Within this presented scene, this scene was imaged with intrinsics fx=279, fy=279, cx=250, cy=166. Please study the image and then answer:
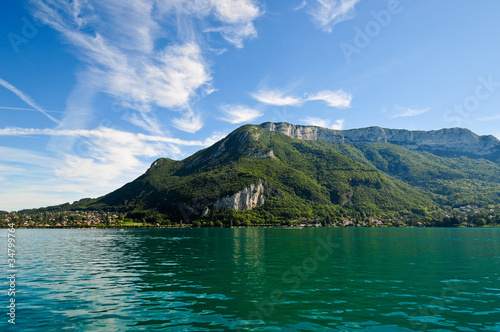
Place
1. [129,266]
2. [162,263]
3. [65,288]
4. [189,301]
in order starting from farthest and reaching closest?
[162,263] < [129,266] < [65,288] < [189,301]

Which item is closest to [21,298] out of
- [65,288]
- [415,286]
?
[65,288]

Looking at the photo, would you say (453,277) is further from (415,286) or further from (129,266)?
(129,266)

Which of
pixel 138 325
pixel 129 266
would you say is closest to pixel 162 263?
pixel 129 266

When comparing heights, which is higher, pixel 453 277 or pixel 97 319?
pixel 97 319

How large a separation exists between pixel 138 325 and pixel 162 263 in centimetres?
2438

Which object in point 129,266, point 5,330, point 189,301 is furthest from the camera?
point 129,266

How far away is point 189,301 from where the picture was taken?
19625 mm

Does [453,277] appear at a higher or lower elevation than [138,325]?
lower

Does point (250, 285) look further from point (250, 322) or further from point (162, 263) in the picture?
point (162, 263)

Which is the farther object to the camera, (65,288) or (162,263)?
(162,263)

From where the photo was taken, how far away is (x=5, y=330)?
46.4 ft

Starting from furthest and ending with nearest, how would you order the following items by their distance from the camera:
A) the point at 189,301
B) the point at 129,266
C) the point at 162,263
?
the point at 162,263 < the point at 129,266 < the point at 189,301

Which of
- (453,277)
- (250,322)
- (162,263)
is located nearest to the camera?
(250,322)

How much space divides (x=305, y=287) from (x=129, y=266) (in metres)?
23.3
